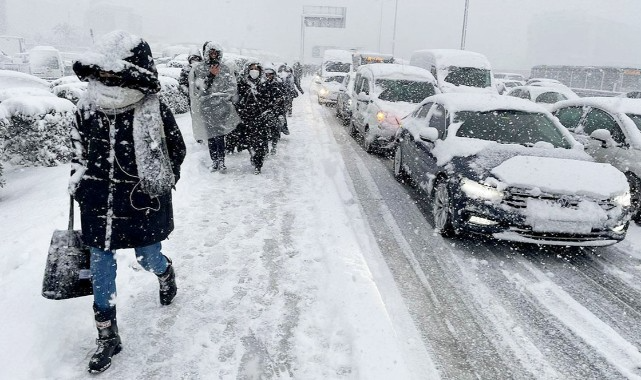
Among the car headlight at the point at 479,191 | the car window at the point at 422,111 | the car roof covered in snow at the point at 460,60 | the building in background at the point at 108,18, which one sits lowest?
the car headlight at the point at 479,191

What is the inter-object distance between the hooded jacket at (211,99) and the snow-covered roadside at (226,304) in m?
1.71

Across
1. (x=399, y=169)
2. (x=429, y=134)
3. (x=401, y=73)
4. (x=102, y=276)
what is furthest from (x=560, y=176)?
(x=401, y=73)

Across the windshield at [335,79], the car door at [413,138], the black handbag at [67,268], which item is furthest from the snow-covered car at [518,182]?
the windshield at [335,79]

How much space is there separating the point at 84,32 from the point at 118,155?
5139 inches

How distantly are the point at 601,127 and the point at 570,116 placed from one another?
0.79m

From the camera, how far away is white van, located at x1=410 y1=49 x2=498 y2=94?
1395cm

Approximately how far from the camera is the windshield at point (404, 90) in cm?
1033

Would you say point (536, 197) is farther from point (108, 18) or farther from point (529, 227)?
point (108, 18)

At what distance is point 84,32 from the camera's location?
4449 inches

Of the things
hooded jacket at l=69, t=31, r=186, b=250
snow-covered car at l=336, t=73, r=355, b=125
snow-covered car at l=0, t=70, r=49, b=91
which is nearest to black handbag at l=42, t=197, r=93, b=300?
hooded jacket at l=69, t=31, r=186, b=250

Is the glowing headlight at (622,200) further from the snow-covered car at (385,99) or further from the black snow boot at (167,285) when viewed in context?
the snow-covered car at (385,99)

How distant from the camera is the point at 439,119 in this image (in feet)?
21.3

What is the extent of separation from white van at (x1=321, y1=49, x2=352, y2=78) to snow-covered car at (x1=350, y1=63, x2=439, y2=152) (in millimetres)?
12014

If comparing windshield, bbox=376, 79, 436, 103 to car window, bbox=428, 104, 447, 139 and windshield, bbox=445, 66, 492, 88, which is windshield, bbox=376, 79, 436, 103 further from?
windshield, bbox=445, 66, 492, 88
